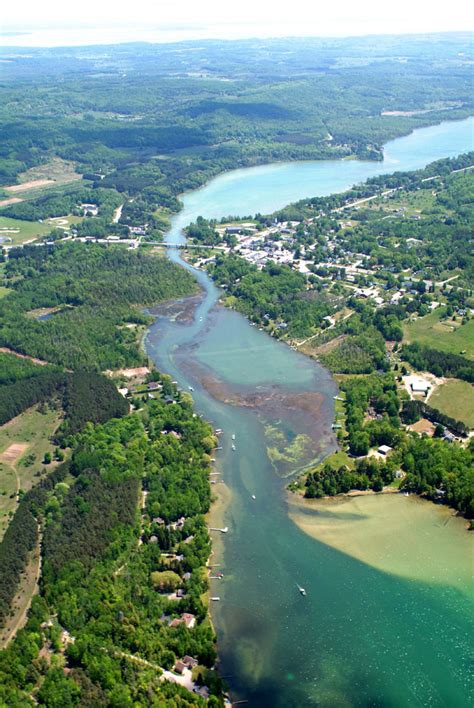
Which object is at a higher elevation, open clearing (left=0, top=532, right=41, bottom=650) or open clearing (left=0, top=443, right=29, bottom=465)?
open clearing (left=0, top=443, right=29, bottom=465)

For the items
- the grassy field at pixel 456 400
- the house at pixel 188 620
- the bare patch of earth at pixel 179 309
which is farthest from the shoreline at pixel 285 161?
the house at pixel 188 620

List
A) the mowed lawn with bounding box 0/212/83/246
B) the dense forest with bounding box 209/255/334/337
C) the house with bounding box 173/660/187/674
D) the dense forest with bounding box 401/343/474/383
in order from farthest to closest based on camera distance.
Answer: the mowed lawn with bounding box 0/212/83/246 → the dense forest with bounding box 209/255/334/337 → the dense forest with bounding box 401/343/474/383 → the house with bounding box 173/660/187/674

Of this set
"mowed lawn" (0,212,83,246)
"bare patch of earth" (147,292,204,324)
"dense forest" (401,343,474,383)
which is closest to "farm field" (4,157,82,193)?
"mowed lawn" (0,212,83,246)

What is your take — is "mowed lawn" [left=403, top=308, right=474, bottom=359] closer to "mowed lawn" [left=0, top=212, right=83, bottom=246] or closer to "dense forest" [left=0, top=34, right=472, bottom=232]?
"dense forest" [left=0, top=34, right=472, bottom=232]

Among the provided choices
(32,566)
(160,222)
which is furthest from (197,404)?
(160,222)

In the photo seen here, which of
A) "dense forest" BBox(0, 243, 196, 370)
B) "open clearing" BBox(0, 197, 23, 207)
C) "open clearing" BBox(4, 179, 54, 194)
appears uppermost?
"open clearing" BBox(4, 179, 54, 194)

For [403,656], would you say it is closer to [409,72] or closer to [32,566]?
[32,566]

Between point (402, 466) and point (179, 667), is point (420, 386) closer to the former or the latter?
point (402, 466)
